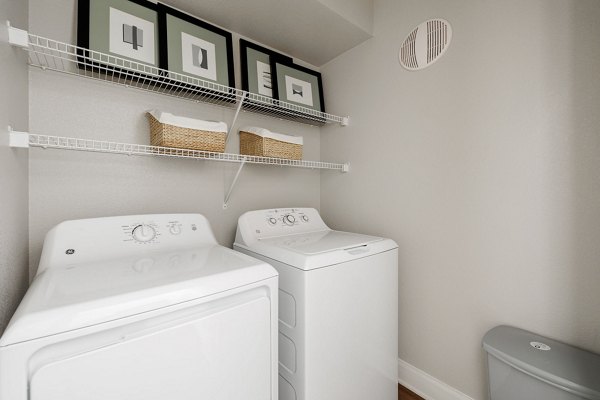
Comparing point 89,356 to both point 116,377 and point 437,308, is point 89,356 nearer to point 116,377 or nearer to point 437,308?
point 116,377

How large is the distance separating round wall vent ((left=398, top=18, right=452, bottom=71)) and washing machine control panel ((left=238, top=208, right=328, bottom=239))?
1159 mm

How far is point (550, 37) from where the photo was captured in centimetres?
111

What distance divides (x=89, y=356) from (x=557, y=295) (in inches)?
66.5

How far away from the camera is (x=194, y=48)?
59.5 inches

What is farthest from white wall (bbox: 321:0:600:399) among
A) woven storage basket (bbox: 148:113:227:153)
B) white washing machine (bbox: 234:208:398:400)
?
woven storage basket (bbox: 148:113:227:153)

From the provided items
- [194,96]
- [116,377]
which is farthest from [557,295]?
[194,96]

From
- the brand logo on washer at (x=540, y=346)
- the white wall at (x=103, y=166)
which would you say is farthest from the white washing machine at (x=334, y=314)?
the brand logo on washer at (x=540, y=346)

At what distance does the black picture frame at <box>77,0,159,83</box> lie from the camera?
1.19m

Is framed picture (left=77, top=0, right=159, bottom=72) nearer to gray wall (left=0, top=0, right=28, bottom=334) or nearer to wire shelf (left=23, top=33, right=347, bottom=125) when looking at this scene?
wire shelf (left=23, top=33, right=347, bottom=125)

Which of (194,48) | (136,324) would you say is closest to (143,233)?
(136,324)

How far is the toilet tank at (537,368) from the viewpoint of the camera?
0.89 metres

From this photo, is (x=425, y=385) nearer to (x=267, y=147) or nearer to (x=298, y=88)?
(x=267, y=147)

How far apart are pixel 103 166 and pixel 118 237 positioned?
0.43 m

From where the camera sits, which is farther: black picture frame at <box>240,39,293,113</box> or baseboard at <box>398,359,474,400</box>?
black picture frame at <box>240,39,293,113</box>
